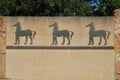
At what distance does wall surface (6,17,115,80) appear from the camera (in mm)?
15859

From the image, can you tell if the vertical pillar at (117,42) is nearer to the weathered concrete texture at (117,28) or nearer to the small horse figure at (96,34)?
the weathered concrete texture at (117,28)

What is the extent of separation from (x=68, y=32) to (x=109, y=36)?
1534mm

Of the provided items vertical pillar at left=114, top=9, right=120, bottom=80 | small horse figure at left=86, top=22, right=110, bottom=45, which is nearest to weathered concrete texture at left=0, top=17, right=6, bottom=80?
small horse figure at left=86, top=22, right=110, bottom=45

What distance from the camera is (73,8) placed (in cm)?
2516

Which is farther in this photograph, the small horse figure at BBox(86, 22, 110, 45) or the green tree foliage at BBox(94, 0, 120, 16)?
the green tree foliage at BBox(94, 0, 120, 16)

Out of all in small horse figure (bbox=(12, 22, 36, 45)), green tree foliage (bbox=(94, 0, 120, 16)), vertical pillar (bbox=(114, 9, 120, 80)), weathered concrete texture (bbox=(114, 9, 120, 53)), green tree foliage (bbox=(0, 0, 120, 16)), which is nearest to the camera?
vertical pillar (bbox=(114, 9, 120, 80))
